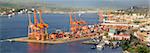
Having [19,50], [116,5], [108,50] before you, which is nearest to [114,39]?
[108,50]

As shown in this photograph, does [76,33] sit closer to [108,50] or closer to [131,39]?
[131,39]

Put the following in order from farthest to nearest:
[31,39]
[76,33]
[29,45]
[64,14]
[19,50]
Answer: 1. [64,14]
2. [76,33]
3. [31,39]
4. [29,45]
5. [19,50]

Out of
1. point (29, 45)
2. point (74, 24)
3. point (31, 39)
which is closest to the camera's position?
point (29, 45)

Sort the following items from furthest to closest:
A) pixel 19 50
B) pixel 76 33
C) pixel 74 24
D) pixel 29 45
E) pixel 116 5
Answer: pixel 116 5 < pixel 74 24 < pixel 76 33 < pixel 29 45 < pixel 19 50

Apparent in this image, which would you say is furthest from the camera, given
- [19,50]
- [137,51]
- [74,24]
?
[74,24]

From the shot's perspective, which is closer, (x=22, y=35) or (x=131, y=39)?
(x=131, y=39)

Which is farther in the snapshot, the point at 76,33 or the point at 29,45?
the point at 76,33

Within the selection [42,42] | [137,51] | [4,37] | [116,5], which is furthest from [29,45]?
[116,5]

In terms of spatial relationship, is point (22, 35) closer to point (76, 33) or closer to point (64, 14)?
point (76, 33)
